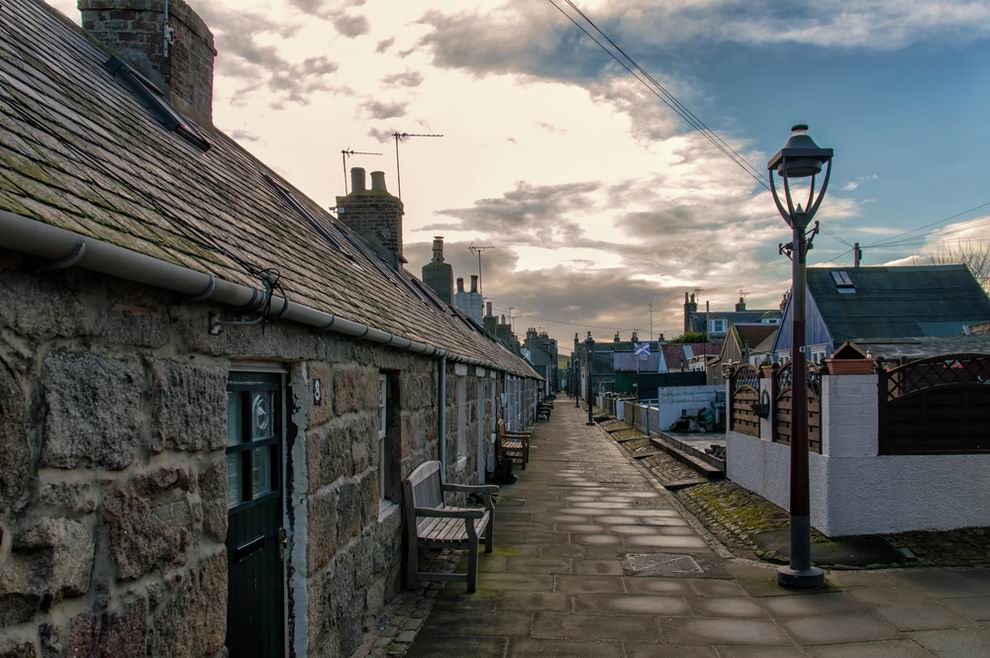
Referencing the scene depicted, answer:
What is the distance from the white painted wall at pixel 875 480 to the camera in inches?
307

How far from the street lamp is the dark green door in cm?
487

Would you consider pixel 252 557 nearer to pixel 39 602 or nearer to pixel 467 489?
pixel 39 602

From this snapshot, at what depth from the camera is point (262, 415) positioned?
4.11 metres

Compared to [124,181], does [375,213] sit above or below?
above

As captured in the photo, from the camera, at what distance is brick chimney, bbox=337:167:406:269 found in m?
14.2

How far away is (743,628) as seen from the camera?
5766mm

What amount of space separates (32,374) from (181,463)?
901 millimetres

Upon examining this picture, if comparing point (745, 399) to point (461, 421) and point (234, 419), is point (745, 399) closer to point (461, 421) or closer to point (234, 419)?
point (461, 421)

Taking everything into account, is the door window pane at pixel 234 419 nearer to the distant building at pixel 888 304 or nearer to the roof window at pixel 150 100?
the roof window at pixel 150 100

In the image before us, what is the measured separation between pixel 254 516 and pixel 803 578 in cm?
514

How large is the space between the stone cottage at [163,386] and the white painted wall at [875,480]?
185 inches

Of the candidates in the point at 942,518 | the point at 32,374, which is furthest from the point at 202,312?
the point at 942,518

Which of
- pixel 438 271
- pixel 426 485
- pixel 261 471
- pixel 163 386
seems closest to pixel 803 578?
pixel 426 485

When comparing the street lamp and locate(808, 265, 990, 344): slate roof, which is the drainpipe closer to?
the street lamp
